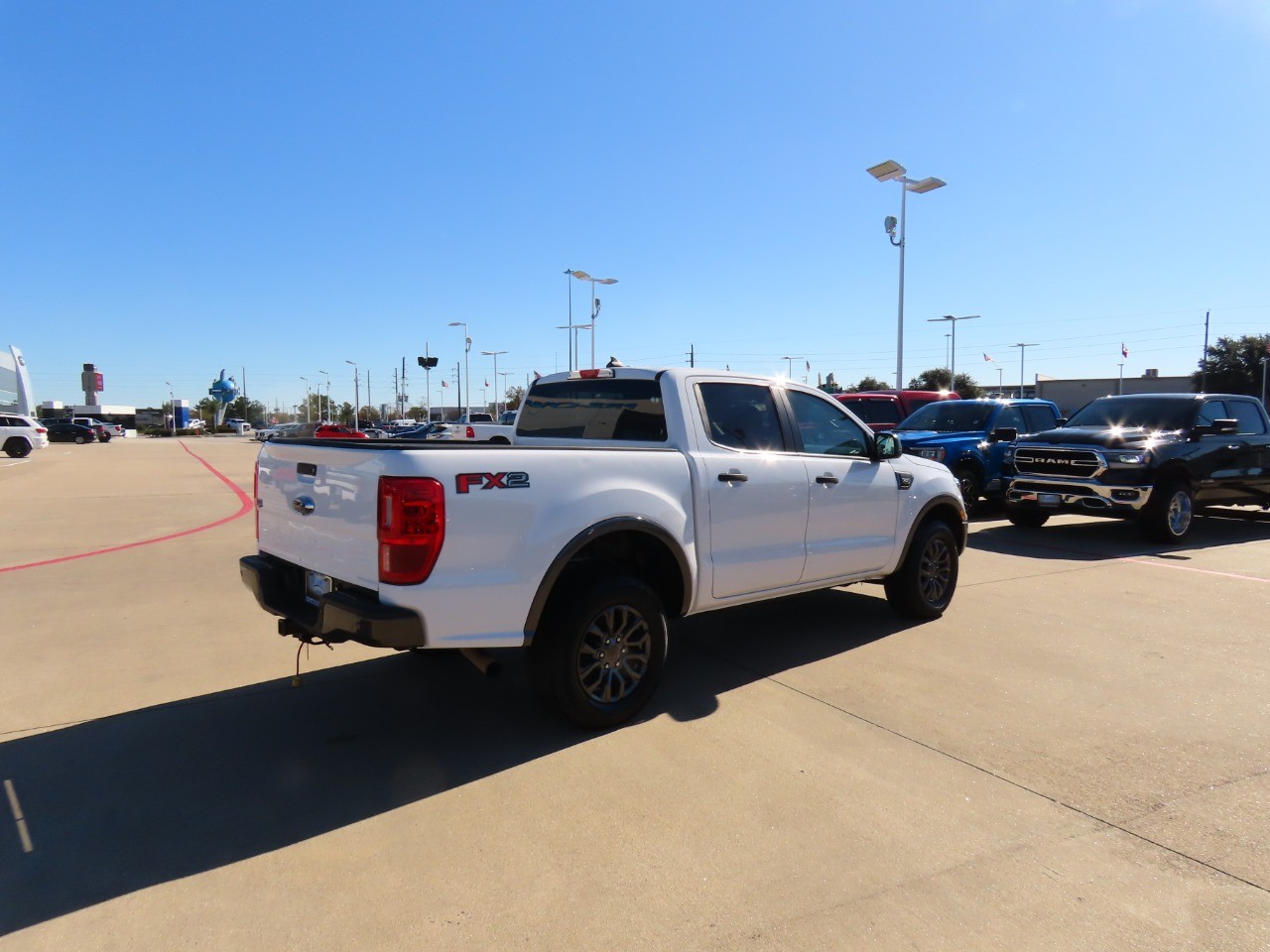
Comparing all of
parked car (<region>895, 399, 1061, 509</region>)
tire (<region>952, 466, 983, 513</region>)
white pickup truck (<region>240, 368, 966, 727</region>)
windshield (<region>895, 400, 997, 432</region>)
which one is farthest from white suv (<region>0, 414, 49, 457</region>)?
white pickup truck (<region>240, 368, 966, 727</region>)

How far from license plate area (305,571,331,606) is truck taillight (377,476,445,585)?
0.62m

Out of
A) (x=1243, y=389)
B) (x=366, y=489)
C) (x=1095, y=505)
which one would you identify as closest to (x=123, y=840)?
(x=366, y=489)

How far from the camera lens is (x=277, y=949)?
2.56 meters

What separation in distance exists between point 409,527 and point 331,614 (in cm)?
58

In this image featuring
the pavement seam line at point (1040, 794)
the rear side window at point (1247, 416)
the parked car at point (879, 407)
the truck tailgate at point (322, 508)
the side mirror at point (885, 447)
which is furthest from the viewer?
the parked car at point (879, 407)

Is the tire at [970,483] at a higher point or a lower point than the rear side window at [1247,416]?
lower

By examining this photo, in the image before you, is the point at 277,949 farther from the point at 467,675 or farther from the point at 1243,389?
Result: the point at 1243,389

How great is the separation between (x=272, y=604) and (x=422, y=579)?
1244mm

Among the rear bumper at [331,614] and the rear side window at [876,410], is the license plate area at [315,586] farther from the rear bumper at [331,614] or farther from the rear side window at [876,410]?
the rear side window at [876,410]

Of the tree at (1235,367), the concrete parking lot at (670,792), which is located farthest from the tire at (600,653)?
the tree at (1235,367)

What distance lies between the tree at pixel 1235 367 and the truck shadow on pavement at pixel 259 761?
2728 inches

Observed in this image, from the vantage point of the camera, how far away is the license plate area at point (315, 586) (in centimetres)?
399

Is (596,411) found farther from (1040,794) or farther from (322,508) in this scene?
(1040,794)

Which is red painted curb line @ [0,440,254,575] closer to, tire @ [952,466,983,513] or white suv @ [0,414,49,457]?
tire @ [952,466,983,513]
